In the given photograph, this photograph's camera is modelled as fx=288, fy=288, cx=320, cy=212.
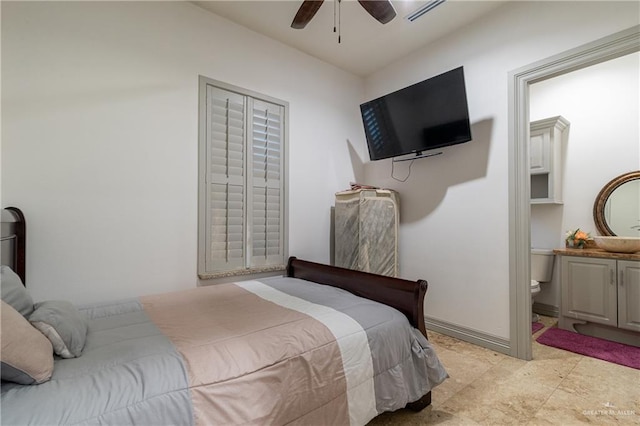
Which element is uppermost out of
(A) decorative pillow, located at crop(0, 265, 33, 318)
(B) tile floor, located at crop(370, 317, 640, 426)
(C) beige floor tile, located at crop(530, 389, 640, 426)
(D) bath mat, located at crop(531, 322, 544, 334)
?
(A) decorative pillow, located at crop(0, 265, 33, 318)

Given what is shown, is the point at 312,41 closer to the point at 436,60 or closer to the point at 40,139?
the point at 436,60

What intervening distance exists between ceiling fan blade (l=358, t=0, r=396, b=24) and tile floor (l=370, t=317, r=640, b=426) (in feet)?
8.15

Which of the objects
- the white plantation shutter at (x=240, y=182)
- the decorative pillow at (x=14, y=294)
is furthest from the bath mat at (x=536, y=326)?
the decorative pillow at (x=14, y=294)

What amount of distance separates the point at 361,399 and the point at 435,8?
300 cm

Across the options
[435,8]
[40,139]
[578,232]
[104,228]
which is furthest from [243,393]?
[578,232]

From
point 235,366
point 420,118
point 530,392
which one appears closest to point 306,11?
point 420,118

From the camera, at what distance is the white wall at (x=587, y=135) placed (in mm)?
2955

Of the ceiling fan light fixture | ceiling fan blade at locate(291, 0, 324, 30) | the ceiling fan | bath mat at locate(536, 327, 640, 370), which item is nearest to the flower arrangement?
bath mat at locate(536, 327, 640, 370)

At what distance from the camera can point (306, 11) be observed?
197cm

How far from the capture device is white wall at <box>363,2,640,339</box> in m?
2.24

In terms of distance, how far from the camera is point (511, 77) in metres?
2.42

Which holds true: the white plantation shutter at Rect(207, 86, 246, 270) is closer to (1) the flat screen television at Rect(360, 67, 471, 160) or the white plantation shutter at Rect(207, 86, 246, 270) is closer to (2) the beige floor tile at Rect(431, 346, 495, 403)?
(1) the flat screen television at Rect(360, 67, 471, 160)

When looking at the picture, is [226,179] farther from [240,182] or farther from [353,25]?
[353,25]

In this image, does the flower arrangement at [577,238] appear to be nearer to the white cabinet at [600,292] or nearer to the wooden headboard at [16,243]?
the white cabinet at [600,292]
